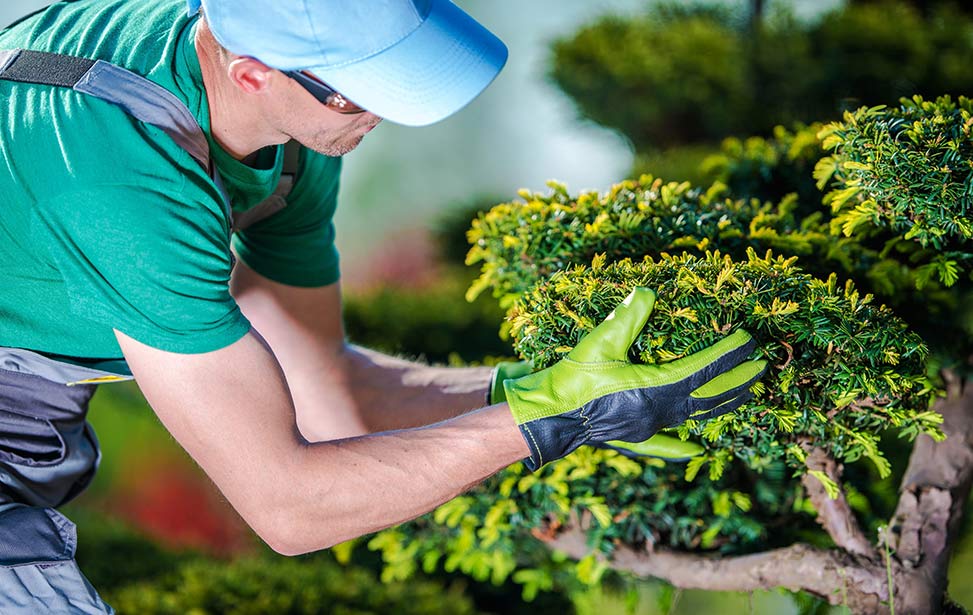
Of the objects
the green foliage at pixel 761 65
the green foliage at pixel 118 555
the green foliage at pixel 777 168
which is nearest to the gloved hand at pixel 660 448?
the green foliage at pixel 777 168

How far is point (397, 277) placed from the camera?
18.7 ft

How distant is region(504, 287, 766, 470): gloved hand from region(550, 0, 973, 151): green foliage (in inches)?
77.2

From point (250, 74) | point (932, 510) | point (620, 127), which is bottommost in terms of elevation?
point (620, 127)

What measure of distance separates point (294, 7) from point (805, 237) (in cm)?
75

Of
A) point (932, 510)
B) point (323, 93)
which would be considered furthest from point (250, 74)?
point (932, 510)

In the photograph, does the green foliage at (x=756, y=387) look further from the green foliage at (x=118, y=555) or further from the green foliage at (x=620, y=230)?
the green foliage at (x=118, y=555)

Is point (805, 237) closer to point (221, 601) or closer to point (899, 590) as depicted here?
point (899, 590)

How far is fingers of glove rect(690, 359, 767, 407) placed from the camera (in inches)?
43.3

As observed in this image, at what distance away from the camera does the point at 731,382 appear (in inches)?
43.3

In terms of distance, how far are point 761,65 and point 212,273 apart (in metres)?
2.33

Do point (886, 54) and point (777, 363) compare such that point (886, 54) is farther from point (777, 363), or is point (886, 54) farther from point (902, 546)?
point (777, 363)

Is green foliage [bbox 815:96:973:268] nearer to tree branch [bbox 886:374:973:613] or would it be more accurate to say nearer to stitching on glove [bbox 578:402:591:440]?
tree branch [bbox 886:374:973:613]

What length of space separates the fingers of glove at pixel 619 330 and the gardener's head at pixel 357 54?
1.04 ft

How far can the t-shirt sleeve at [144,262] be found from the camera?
106 centimetres
